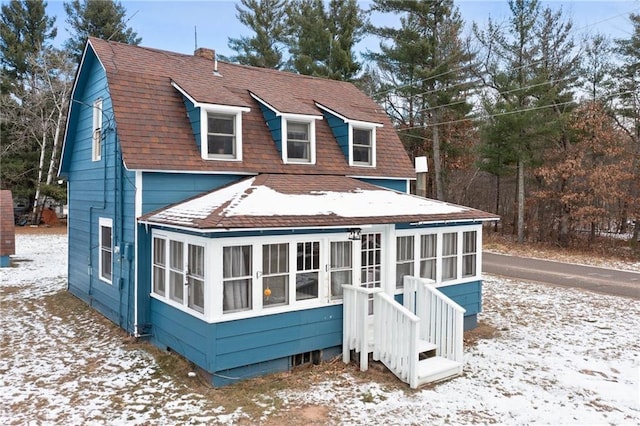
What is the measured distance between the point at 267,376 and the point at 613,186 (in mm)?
19224

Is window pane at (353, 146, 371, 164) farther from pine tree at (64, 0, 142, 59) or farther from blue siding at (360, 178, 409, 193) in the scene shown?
pine tree at (64, 0, 142, 59)

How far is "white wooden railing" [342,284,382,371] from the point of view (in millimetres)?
7359

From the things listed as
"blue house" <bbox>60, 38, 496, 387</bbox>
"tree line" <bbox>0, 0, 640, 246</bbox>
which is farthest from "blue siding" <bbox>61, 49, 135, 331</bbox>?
"tree line" <bbox>0, 0, 640, 246</bbox>

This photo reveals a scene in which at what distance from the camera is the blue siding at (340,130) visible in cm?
1105

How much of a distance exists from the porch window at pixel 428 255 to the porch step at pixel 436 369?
1.99 m

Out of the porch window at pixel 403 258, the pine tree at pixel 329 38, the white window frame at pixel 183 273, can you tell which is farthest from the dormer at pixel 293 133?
the pine tree at pixel 329 38

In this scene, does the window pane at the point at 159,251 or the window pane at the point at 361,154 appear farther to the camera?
the window pane at the point at 361,154

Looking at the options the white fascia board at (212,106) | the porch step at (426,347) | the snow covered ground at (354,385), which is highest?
the white fascia board at (212,106)

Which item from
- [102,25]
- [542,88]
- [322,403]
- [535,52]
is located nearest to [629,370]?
[322,403]

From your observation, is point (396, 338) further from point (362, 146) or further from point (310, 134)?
point (362, 146)

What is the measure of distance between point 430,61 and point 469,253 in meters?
19.0

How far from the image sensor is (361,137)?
11438 millimetres

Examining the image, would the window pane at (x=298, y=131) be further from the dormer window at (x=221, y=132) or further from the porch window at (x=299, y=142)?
the dormer window at (x=221, y=132)

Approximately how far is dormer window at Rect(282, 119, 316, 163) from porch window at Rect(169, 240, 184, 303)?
3.50 m
